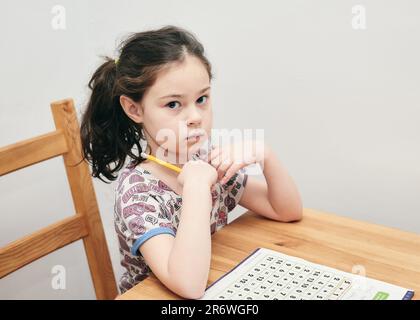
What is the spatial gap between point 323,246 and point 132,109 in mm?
408

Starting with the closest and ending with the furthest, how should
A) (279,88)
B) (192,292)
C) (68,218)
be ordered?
(192,292)
(68,218)
(279,88)

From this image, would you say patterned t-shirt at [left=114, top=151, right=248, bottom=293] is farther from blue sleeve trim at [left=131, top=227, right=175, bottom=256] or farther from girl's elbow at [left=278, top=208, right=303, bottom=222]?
girl's elbow at [left=278, top=208, right=303, bottom=222]

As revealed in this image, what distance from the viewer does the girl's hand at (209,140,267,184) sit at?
38.4 inches

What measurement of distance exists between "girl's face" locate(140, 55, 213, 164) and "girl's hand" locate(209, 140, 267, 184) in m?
0.05

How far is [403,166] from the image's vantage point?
1.28 m

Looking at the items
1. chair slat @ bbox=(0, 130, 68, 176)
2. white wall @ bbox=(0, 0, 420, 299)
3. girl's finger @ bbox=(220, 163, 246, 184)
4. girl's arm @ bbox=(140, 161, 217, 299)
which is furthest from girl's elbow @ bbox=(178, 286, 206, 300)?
white wall @ bbox=(0, 0, 420, 299)

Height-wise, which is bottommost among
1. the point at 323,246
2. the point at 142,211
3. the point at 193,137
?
the point at 323,246

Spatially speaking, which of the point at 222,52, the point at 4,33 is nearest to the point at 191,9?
the point at 222,52

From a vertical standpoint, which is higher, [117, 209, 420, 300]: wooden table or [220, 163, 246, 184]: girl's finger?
[220, 163, 246, 184]: girl's finger

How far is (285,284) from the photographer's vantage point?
0.83 m

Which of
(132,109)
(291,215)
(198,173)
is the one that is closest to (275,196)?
(291,215)

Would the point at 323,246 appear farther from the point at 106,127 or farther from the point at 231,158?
the point at 106,127

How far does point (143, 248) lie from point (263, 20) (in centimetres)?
74

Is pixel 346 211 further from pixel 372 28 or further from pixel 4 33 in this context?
pixel 4 33
